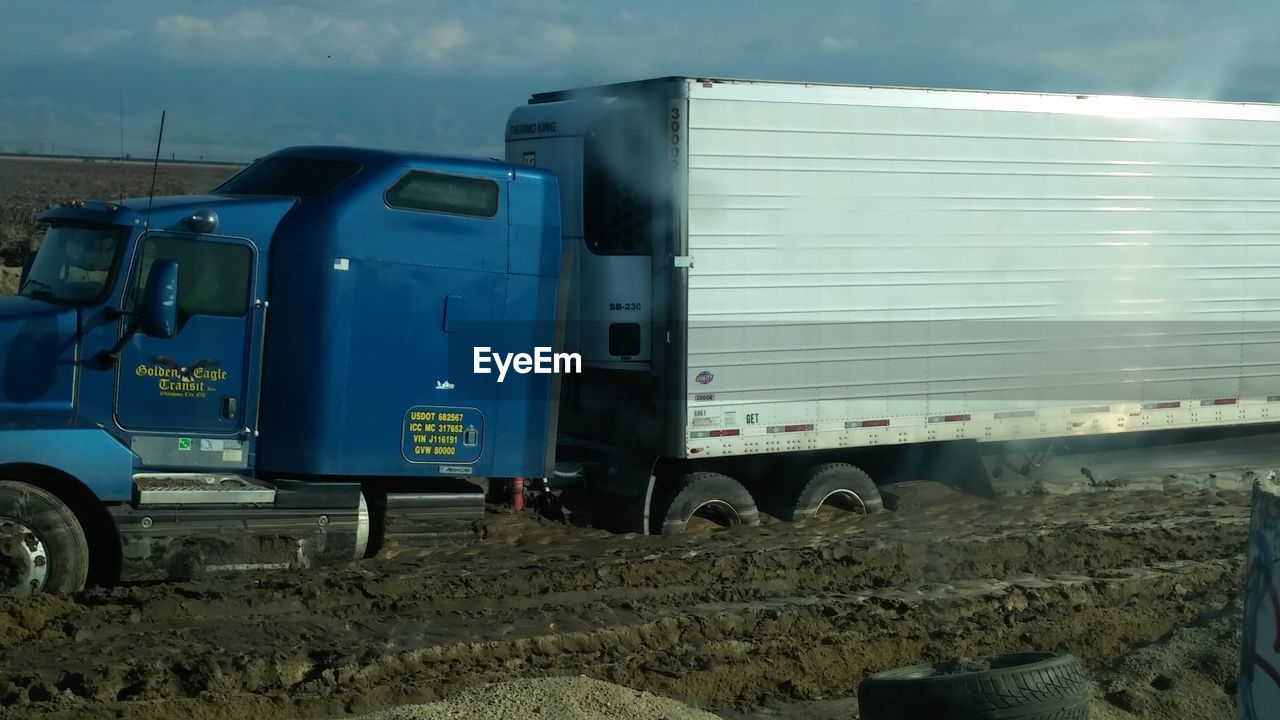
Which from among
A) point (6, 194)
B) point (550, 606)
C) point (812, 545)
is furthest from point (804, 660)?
point (6, 194)

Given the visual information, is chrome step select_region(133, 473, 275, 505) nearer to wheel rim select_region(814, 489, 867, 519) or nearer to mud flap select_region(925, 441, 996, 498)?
wheel rim select_region(814, 489, 867, 519)

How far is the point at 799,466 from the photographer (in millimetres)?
11375

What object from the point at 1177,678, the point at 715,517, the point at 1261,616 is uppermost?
the point at 1261,616

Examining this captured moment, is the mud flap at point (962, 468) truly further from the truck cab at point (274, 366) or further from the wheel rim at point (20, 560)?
the wheel rim at point (20, 560)

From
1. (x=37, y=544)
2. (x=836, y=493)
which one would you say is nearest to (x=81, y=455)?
(x=37, y=544)

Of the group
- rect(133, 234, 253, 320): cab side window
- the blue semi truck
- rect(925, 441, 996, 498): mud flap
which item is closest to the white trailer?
the blue semi truck

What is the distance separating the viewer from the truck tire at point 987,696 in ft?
19.9

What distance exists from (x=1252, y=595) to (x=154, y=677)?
5.26 metres

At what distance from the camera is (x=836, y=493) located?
11.4m

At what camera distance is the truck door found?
834cm

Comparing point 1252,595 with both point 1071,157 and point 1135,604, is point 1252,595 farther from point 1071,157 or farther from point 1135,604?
point 1071,157

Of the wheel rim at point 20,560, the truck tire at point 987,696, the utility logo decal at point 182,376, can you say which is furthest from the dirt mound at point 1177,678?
the wheel rim at point 20,560

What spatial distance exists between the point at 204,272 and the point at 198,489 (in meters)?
1.43

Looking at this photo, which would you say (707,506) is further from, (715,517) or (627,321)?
(627,321)
